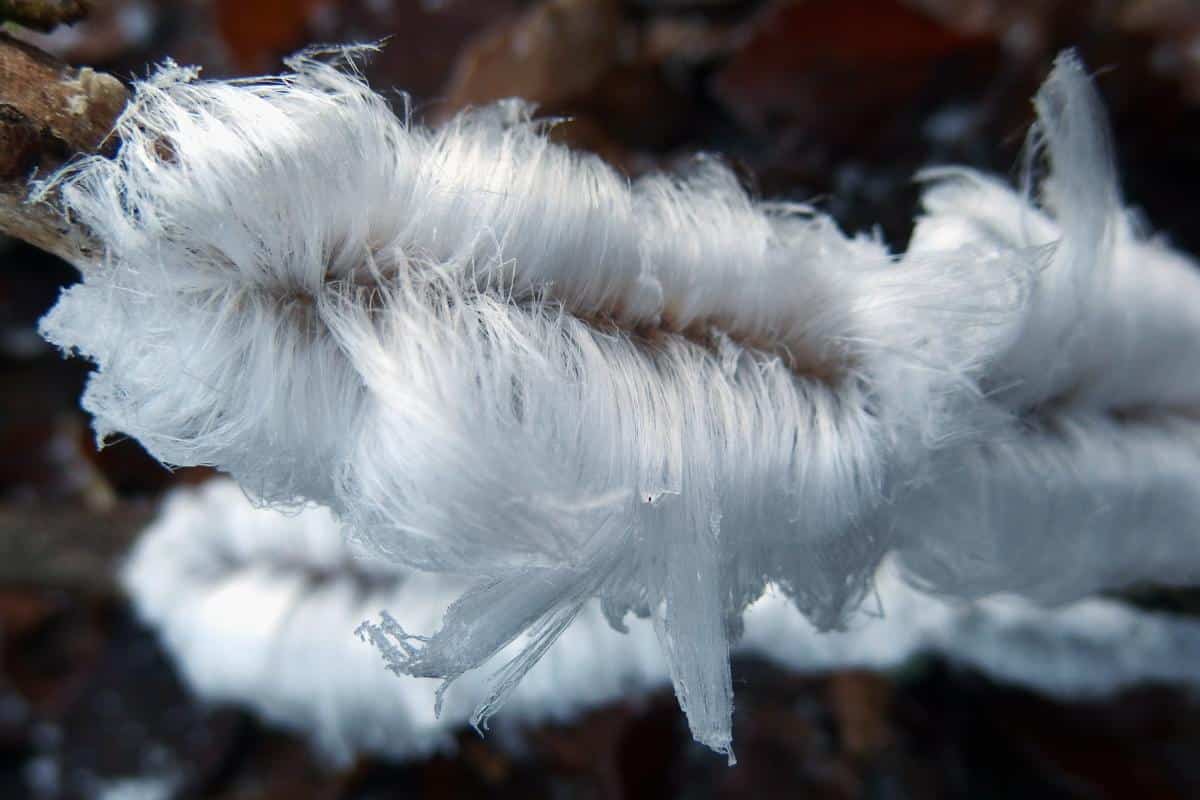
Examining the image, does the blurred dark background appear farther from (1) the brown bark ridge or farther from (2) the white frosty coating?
(1) the brown bark ridge

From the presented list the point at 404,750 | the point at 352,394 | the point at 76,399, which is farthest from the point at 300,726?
the point at 352,394

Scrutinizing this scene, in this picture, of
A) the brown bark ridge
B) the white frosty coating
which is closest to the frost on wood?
the brown bark ridge

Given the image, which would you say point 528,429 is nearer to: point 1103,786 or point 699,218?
point 699,218

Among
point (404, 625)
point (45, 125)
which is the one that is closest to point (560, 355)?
point (45, 125)

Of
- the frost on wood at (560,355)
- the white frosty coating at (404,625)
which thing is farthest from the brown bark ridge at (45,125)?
the white frosty coating at (404,625)

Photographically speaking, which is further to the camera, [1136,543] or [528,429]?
[1136,543]

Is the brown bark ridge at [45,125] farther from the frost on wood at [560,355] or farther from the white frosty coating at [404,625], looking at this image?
the white frosty coating at [404,625]
